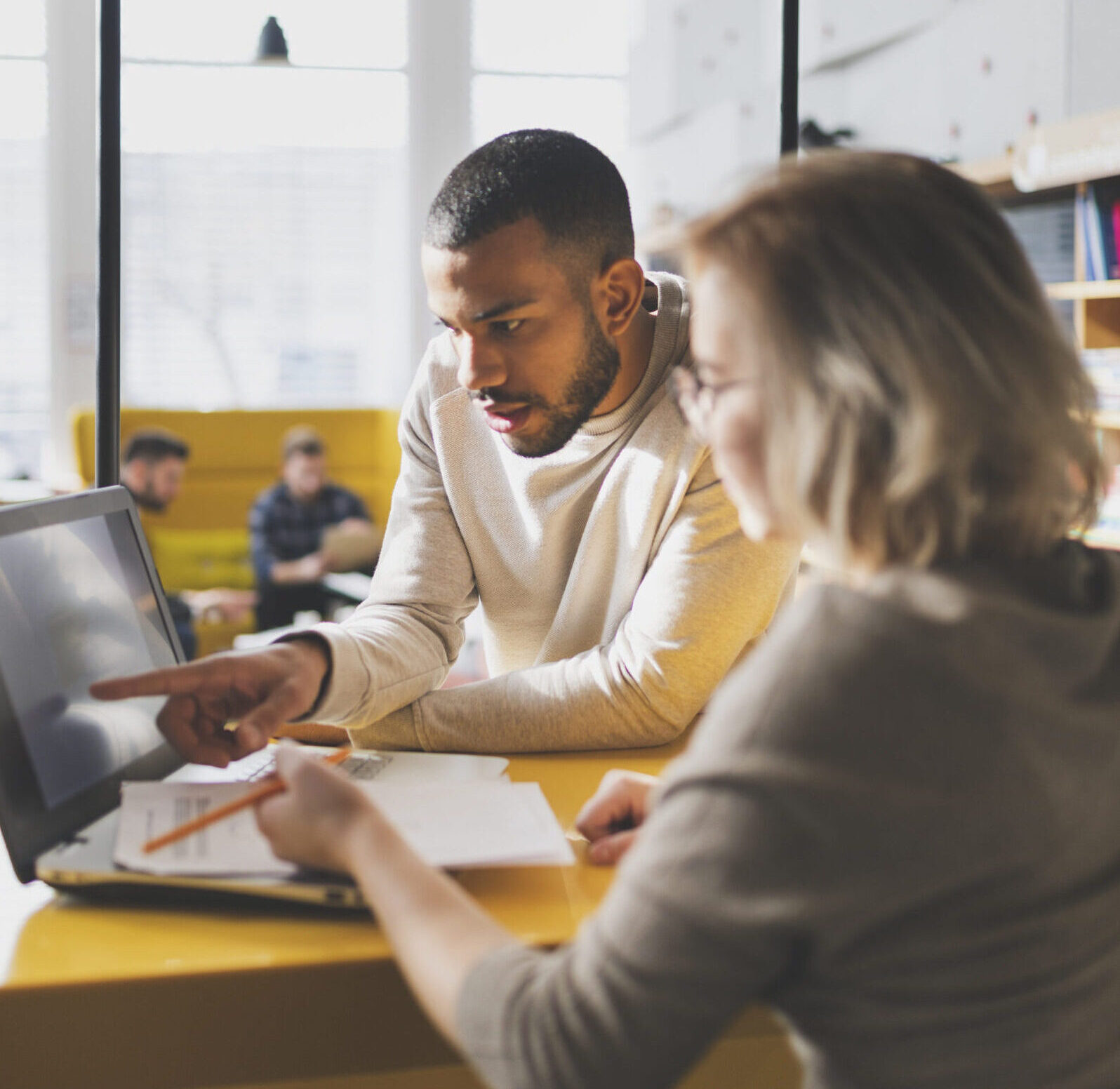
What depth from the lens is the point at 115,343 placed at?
3.80 feet

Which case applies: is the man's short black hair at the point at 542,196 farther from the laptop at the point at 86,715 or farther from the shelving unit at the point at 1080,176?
the shelving unit at the point at 1080,176

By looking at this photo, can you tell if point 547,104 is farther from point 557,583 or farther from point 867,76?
point 557,583

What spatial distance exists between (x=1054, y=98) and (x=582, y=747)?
2.73 meters

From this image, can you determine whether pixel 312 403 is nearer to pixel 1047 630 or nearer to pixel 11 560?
pixel 11 560

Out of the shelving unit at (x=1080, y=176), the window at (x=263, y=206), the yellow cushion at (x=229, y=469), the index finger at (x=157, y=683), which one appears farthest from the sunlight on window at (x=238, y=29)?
the index finger at (x=157, y=683)

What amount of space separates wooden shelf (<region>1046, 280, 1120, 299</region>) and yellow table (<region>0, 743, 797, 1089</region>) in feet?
7.91

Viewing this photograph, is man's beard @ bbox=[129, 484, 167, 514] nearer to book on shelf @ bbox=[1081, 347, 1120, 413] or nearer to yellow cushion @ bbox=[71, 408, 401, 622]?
yellow cushion @ bbox=[71, 408, 401, 622]

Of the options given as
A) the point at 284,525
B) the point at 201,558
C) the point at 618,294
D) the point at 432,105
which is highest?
the point at 432,105

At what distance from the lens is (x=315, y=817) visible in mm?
662

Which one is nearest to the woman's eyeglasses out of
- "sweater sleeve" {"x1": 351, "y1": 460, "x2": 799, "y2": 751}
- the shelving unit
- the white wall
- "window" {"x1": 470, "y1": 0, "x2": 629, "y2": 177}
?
"sweater sleeve" {"x1": 351, "y1": 460, "x2": 799, "y2": 751}

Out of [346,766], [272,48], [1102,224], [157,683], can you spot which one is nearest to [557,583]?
[346,766]

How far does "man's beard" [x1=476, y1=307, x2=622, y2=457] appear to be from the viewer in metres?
1.21

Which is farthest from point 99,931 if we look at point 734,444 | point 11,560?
point 734,444

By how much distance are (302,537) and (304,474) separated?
0.82ft
